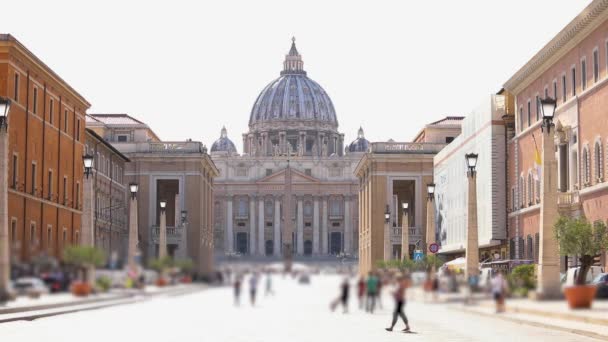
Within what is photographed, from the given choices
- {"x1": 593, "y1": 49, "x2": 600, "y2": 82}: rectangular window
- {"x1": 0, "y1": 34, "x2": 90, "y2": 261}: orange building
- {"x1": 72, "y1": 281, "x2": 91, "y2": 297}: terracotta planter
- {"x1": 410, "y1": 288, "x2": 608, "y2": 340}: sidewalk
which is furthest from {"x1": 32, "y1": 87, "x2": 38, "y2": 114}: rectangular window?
{"x1": 72, "y1": 281, "x2": 91, "y2": 297}: terracotta planter

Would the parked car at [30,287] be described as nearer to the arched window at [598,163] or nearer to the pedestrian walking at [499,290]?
the pedestrian walking at [499,290]

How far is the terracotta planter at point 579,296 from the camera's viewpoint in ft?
88.5

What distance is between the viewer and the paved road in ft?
81.1

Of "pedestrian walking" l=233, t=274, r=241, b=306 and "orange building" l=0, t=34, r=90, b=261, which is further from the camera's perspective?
"orange building" l=0, t=34, r=90, b=261

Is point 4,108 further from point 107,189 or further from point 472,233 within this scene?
point 107,189

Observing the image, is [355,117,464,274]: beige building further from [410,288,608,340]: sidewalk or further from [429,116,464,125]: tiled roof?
[410,288,608,340]: sidewalk

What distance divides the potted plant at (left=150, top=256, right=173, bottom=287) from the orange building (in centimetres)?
3910

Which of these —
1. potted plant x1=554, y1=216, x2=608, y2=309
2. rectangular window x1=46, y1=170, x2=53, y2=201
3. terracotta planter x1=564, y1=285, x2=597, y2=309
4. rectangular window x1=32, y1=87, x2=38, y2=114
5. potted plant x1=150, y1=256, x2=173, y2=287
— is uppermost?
rectangular window x1=32, y1=87, x2=38, y2=114

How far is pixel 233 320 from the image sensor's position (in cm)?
3073

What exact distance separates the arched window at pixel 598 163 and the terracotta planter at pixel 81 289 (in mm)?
43788

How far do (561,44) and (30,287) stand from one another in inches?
2145

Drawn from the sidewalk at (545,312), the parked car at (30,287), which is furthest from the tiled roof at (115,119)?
the parked car at (30,287)

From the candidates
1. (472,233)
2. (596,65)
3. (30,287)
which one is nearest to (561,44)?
(596,65)

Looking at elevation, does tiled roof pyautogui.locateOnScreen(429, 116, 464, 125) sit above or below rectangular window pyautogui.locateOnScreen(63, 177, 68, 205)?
above
